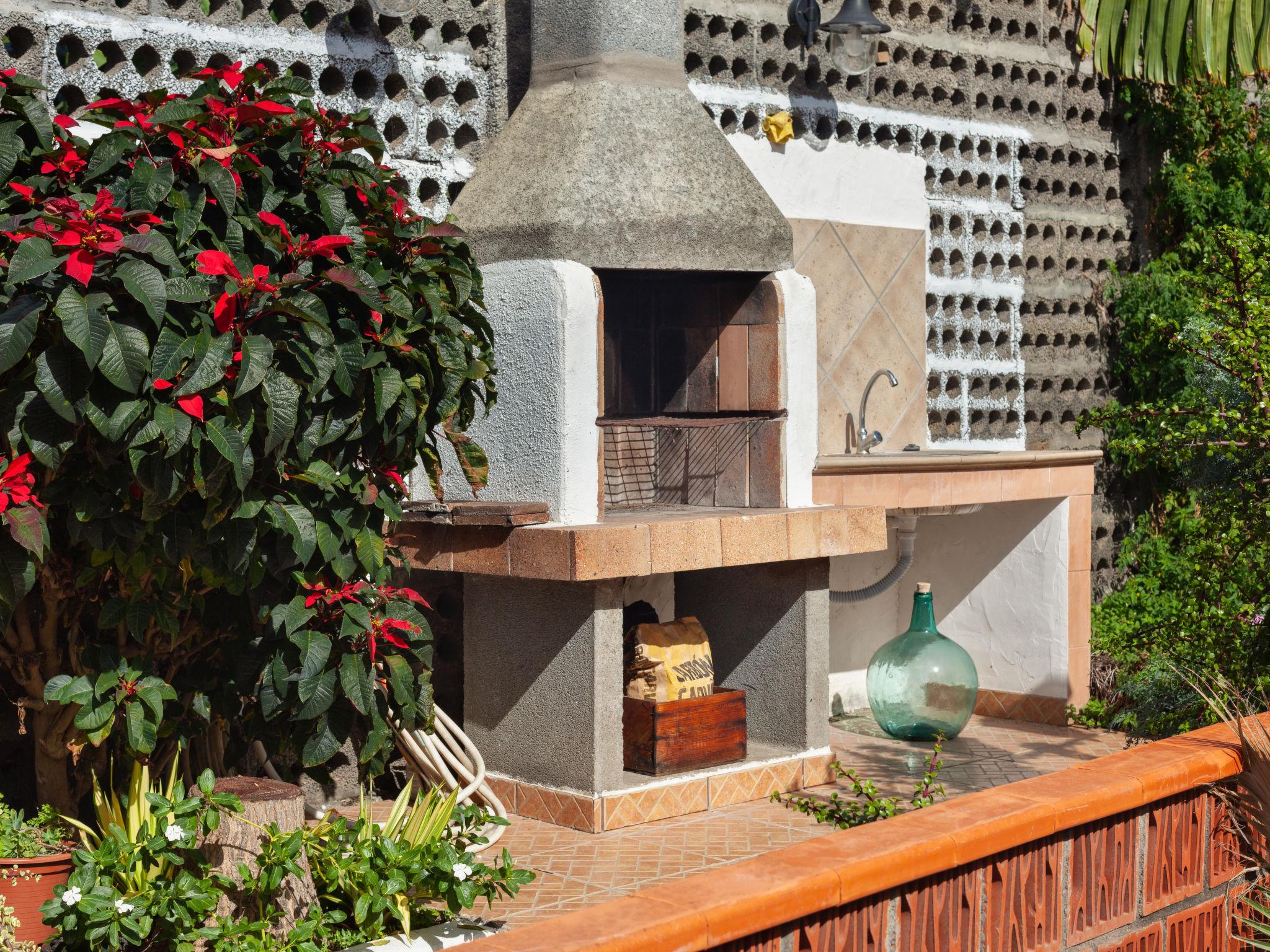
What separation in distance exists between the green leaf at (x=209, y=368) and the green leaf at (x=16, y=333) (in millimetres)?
375

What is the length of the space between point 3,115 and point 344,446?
1313 millimetres

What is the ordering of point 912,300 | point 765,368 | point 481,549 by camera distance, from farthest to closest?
point 912,300 → point 765,368 → point 481,549

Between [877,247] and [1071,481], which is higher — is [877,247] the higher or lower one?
the higher one

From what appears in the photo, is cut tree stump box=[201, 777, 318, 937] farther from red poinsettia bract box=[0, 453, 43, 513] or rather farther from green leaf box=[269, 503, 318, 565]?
red poinsettia bract box=[0, 453, 43, 513]

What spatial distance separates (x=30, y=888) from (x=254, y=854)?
61 cm

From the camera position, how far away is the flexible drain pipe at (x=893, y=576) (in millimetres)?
8820

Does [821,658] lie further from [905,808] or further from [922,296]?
[922,296]

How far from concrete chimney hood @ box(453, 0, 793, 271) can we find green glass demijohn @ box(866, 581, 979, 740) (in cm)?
221

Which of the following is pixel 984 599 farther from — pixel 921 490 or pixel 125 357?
pixel 125 357

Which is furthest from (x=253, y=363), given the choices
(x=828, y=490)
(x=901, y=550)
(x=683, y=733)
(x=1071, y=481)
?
(x=1071, y=481)

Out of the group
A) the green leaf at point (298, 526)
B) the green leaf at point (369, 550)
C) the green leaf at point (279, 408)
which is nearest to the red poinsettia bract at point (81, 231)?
the green leaf at point (279, 408)

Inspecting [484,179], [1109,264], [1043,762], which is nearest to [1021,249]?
[1109,264]

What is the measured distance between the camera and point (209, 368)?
393 centimetres

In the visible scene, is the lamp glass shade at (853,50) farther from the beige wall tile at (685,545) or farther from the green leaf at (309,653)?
the green leaf at (309,653)
